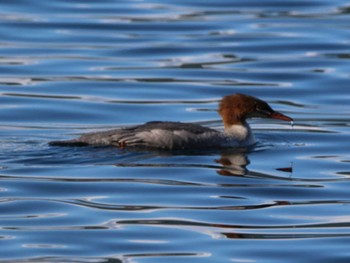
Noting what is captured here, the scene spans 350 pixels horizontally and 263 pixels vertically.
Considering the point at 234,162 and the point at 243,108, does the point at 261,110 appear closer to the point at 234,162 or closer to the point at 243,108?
the point at 243,108

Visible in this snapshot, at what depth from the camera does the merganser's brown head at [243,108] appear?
628 inches

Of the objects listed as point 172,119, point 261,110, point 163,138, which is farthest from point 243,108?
point 172,119

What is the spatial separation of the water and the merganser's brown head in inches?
16.1

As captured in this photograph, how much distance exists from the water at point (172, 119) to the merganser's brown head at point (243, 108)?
0.41 metres

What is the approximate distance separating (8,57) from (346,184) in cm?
996

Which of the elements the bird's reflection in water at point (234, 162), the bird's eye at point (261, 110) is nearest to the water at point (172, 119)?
the bird's reflection in water at point (234, 162)

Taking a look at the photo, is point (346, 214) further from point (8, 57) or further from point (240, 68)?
point (8, 57)

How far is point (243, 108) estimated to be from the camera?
1595cm

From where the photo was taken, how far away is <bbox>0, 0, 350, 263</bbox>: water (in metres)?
11.2

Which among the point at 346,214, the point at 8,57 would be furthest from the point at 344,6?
the point at 346,214

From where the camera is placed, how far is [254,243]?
11039mm

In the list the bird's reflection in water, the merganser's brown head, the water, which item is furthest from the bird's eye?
the bird's reflection in water

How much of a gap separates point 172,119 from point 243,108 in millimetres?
1755

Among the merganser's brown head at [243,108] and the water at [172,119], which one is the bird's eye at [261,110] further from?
the water at [172,119]
